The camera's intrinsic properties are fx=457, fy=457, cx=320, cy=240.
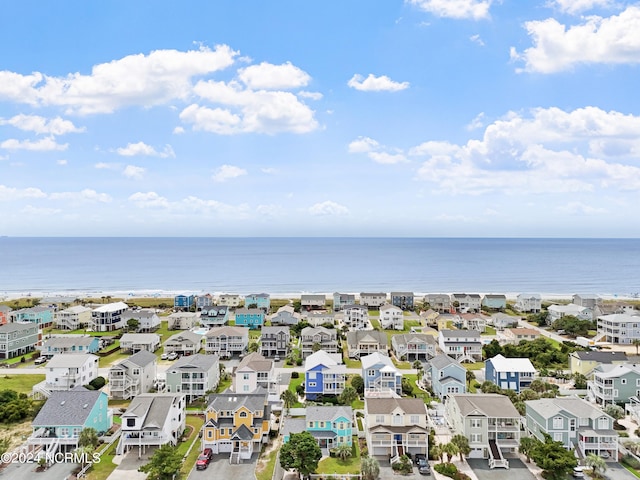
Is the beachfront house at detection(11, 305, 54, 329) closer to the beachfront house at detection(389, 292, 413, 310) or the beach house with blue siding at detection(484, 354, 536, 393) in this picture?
the beachfront house at detection(389, 292, 413, 310)

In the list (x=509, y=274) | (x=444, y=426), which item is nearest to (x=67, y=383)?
(x=444, y=426)

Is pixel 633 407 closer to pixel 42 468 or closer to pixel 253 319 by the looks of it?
pixel 42 468

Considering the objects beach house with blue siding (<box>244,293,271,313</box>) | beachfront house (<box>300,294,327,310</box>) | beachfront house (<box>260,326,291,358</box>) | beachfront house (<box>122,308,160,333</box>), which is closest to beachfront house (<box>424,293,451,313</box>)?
beachfront house (<box>300,294,327,310</box>)

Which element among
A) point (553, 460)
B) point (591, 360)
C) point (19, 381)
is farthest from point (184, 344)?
point (591, 360)

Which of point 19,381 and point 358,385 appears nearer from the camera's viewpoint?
point 358,385

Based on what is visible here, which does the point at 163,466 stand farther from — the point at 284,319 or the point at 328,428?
the point at 284,319
